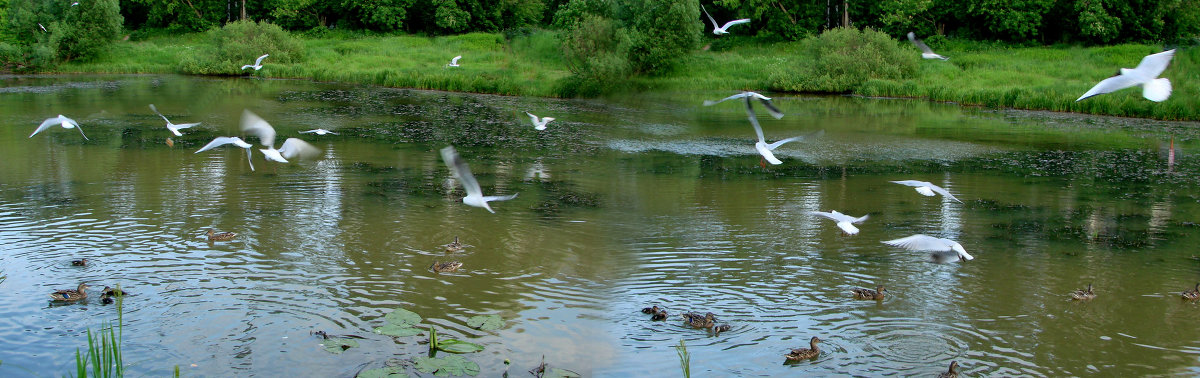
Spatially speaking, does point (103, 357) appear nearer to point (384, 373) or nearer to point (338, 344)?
point (384, 373)

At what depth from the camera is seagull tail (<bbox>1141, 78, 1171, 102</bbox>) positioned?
27.5 ft

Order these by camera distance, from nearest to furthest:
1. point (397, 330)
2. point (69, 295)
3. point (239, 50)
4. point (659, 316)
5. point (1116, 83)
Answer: point (397, 330)
point (659, 316)
point (69, 295)
point (1116, 83)
point (239, 50)

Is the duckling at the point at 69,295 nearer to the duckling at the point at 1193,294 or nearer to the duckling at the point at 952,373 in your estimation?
the duckling at the point at 952,373

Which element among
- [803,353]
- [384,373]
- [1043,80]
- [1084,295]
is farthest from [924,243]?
[1043,80]

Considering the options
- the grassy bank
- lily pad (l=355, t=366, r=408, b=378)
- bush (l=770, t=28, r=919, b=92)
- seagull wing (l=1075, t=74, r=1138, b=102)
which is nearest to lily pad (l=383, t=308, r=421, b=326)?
lily pad (l=355, t=366, r=408, b=378)

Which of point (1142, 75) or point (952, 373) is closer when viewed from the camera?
point (952, 373)

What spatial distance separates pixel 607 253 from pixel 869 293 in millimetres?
3069

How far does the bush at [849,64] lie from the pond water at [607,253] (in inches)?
525

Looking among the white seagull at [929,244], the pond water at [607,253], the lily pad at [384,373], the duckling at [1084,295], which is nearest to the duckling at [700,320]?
the pond water at [607,253]

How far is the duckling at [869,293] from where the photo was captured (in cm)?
916

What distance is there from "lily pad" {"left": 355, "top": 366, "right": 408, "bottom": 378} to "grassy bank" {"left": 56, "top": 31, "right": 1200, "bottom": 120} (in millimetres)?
25517

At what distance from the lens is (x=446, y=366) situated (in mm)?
7332

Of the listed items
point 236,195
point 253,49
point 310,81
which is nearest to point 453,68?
point 310,81

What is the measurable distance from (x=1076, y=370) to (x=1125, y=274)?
3251 mm
